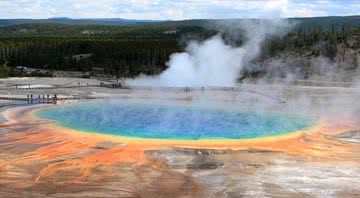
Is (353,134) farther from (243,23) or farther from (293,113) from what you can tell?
(243,23)

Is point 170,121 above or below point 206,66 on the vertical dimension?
below

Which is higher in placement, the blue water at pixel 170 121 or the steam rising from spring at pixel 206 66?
the steam rising from spring at pixel 206 66

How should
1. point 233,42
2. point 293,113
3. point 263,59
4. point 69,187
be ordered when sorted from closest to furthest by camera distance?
point 69,187
point 293,113
point 263,59
point 233,42

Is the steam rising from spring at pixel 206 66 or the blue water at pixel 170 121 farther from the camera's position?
the steam rising from spring at pixel 206 66

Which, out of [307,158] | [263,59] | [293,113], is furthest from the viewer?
[263,59]

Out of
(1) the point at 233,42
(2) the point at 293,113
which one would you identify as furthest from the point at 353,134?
(1) the point at 233,42

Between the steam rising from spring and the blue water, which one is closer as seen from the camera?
the blue water

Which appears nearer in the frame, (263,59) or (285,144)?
(285,144)

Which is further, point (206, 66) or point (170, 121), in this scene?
point (206, 66)
